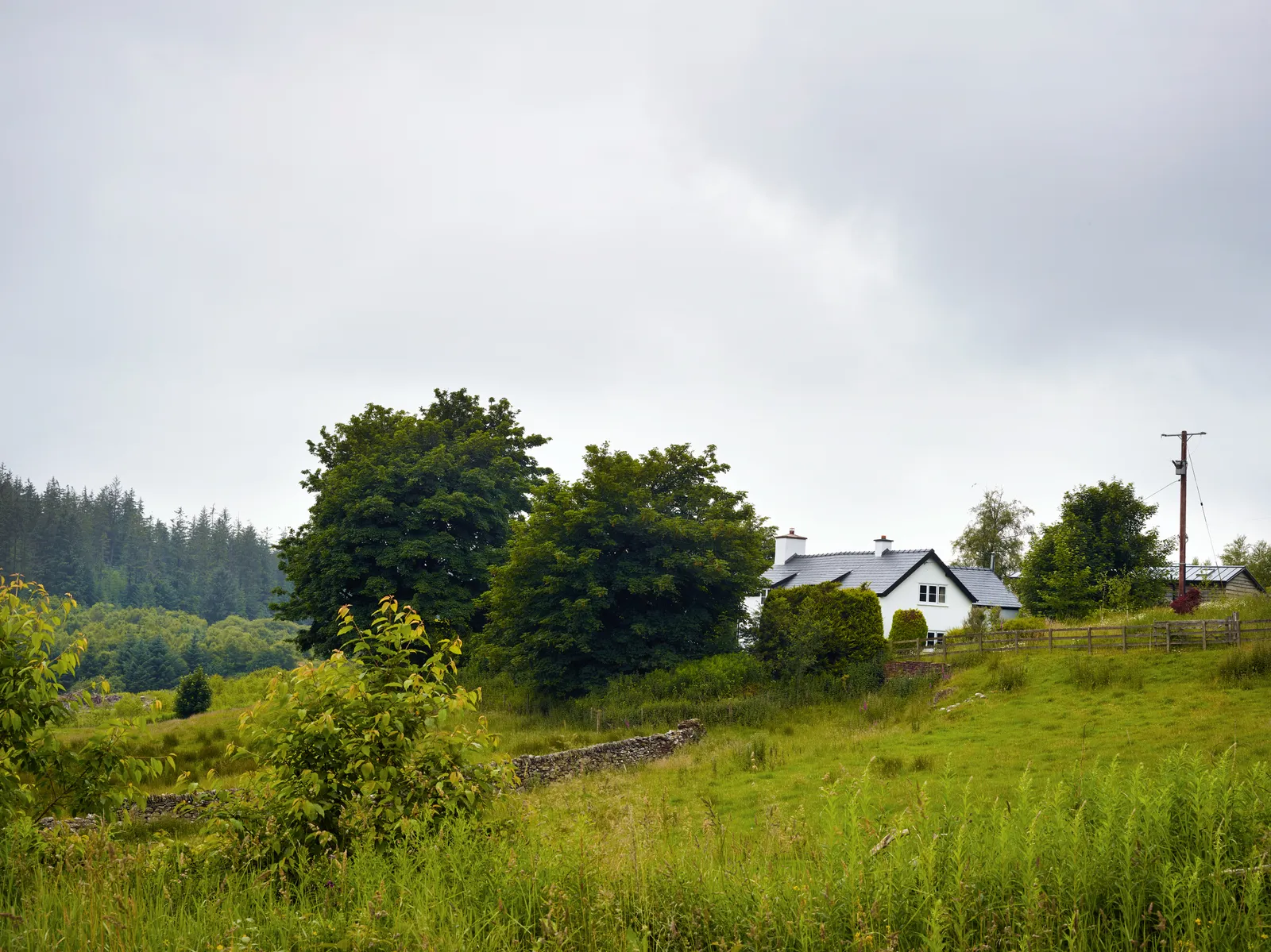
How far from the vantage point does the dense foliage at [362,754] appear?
536 cm

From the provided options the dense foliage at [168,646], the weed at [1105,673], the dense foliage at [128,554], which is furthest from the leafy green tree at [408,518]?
the dense foliage at [128,554]

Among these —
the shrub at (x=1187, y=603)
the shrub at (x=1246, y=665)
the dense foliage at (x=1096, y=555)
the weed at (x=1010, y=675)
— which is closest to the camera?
the shrub at (x=1246, y=665)

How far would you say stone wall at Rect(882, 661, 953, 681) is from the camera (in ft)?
95.6

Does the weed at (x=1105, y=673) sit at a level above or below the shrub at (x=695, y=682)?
above

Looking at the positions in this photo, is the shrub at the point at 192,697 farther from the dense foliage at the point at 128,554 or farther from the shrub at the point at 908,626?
the dense foliage at the point at 128,554

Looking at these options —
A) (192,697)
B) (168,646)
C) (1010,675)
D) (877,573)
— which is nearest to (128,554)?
(168,646)

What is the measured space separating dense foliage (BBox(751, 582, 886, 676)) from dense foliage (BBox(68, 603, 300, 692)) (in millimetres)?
41030

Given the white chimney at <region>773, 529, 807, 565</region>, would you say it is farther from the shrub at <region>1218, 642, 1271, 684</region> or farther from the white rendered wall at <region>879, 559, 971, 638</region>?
the shrub at <region>1218, 642, 1271, 684</region>

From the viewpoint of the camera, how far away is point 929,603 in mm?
47375

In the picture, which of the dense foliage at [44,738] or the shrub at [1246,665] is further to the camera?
the shrub at [1246,665]

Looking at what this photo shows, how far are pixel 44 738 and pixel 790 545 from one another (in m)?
50.8

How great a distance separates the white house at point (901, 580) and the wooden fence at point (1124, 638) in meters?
11.7

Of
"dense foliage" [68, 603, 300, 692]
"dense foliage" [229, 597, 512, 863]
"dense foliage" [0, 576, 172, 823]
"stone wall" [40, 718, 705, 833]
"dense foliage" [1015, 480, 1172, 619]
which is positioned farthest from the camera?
"dense foliage" [68, 603, 300, 692]

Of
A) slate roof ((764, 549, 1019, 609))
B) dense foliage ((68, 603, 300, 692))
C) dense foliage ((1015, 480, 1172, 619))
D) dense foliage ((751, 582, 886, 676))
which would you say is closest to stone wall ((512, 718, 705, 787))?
dense foliage ((751, 582, 886, 676))
